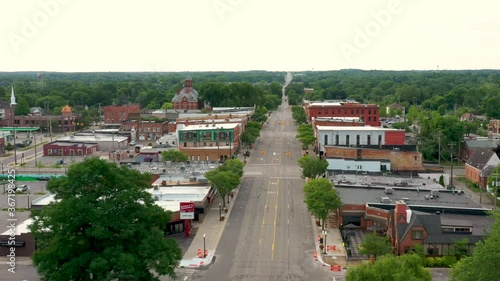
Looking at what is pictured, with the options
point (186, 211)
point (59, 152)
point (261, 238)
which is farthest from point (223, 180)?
point (59, 152)

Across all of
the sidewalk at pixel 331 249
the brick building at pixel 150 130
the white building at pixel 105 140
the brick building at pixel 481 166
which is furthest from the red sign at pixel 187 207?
the brick building at pixel 150 130

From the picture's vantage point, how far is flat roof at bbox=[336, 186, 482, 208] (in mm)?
43750

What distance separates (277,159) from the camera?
8006 cm

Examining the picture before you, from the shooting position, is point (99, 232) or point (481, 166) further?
point (481, 166)

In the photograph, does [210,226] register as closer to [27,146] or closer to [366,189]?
[366,189]

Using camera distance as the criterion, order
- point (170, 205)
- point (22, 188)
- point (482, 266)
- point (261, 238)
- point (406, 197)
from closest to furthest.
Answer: point (482, 266) → point (261, 238) → point (170, 205) → point (406, 197) → point (22, 188)

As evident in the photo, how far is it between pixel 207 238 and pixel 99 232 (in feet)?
59.4

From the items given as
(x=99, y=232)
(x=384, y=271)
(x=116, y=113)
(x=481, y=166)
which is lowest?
(x=384, y=271)

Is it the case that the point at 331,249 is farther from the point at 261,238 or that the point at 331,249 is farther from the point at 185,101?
the point at 185,101

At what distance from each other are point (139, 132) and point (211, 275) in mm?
76779

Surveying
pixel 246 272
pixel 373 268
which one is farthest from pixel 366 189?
pixel 373 268

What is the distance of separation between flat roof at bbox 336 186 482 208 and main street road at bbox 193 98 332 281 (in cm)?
420

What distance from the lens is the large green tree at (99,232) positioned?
79.5ft

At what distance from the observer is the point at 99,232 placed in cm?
2406
